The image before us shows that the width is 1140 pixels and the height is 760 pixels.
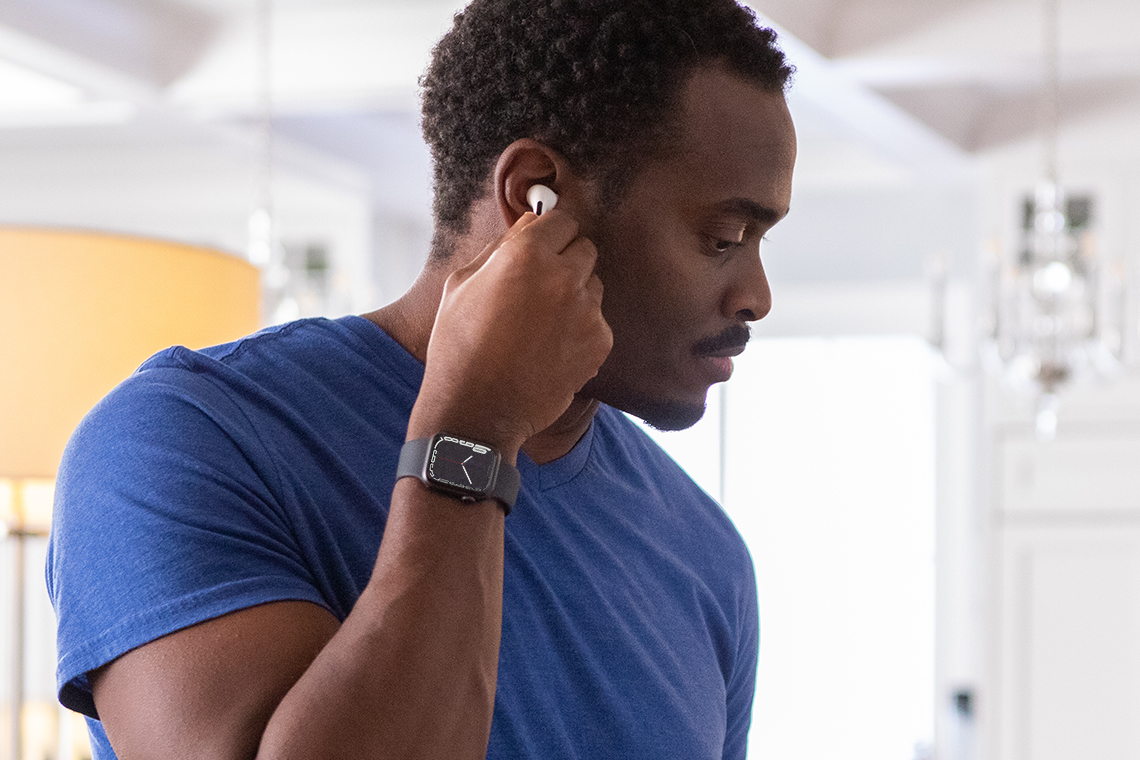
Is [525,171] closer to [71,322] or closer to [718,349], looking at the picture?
[718,349]

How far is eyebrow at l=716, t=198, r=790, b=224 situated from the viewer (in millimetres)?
878

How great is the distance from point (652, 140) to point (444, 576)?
34 cm

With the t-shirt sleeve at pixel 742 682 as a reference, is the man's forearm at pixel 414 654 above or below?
above

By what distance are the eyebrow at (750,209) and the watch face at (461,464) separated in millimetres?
256

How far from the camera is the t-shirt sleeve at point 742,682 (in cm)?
106

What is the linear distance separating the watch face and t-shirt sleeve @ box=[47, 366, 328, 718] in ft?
0.32

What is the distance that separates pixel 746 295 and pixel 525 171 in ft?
0.55

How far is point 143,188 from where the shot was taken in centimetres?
553

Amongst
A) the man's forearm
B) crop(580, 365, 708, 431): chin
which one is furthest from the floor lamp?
the man's forearm

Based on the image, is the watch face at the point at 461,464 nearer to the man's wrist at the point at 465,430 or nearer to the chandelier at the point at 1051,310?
the man's wrist at the point at 465,430

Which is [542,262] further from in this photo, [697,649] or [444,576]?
[697,649]

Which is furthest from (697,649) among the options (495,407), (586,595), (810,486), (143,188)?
(143,188)

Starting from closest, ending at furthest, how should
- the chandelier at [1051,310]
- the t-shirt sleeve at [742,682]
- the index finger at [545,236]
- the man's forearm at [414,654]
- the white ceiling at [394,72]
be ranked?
the man's forearm at [414,654] → the index finger at [545,236] → the t-shirt sleeve at [742,682] → the chandelier at [1051,310] → the white ceiling at [394,72]

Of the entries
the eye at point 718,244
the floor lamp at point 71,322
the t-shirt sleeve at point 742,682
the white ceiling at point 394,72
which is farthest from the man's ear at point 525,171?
the white ceiling at point 394,72
